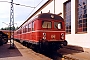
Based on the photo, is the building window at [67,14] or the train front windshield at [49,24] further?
the building window at [67,14]

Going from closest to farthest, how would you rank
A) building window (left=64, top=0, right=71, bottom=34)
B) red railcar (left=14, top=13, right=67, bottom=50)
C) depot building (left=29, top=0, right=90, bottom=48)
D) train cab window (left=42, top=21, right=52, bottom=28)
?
red railcar (left=14, top=13, right=67, bottom=50), train cab window (left=42, top=21, right=52, bottom=28), depot building (left=29, top=0, right=90, bottom=48), building window (left=64, top=0, right=71, bottom=34)

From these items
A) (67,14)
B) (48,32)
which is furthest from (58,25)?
(67,14)

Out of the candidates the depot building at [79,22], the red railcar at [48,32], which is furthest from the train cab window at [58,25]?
the depot building at [79,22]

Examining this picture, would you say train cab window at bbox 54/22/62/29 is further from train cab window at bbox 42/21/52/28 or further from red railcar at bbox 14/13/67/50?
train cab window at bbox 42/21/52/28

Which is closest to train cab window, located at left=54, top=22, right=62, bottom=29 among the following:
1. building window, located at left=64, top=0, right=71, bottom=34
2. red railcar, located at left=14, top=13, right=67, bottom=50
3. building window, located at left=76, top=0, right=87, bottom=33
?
red railcar, located at left=14, top=13, right=67, bottom=50

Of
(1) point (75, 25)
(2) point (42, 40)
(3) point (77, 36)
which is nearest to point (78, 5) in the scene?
(1) point (75, 25)

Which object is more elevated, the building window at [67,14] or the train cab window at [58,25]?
the building window at [67,14]

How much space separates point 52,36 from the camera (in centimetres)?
1153

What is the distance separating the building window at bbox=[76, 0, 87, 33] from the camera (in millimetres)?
14195

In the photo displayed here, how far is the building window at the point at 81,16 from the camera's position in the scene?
46.6 ft

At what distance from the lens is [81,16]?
14.8m

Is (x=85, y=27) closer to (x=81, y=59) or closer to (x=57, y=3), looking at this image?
(x=81, y=59)

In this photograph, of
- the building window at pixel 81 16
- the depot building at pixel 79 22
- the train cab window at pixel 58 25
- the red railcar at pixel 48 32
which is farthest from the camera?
the building window at pixel 81 16

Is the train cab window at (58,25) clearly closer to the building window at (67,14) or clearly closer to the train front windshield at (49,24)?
the train front windshield at (49,24)
